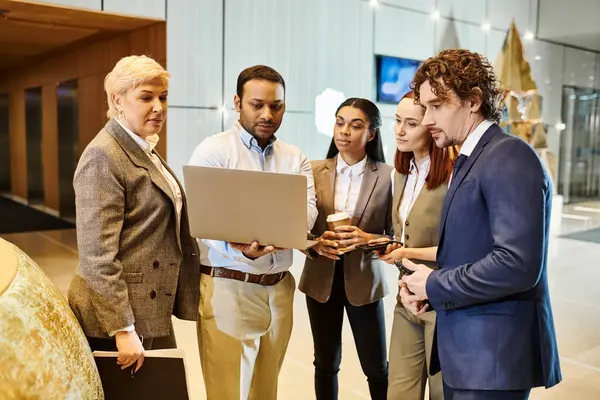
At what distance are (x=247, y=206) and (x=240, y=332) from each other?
0.56 m

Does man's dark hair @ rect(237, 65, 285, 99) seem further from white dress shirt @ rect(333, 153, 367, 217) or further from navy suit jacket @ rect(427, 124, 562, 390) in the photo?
navy suit jacket @ rect(427, 124, 562, 390)

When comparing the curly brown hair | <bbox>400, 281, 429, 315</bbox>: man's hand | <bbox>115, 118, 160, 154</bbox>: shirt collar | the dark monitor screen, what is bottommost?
<bbox>400, 281, 429, 315</bbox>: man's hand

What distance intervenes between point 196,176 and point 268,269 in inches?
20.7

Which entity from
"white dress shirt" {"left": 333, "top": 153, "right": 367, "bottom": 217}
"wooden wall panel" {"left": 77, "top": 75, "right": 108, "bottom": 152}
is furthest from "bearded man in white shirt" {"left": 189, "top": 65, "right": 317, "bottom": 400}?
"wooden wall panel" {"left": 77, "top": 75, "right": 108, "bottom": 152}

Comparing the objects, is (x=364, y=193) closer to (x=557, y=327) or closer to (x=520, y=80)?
(x=557, y=327)

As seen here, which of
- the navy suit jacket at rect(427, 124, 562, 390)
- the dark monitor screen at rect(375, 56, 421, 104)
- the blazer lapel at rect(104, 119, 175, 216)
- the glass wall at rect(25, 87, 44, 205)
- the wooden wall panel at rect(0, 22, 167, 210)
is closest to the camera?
the navy suit jacket at rect(427, 124, 562, 390)

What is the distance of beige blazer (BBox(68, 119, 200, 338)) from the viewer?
5.77ft

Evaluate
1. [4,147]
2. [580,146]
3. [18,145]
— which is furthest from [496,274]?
[4,147]

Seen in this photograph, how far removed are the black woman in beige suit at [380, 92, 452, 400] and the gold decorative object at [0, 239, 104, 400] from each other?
1386 millimetres

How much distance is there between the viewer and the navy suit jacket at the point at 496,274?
143 centimetres

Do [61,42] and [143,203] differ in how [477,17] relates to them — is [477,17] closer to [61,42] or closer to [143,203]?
[61,42]

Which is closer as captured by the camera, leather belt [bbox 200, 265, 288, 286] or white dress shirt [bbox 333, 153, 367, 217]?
leather belt [bbox 200, 265, 288, 286]

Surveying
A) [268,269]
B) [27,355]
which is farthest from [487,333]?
[27,355]

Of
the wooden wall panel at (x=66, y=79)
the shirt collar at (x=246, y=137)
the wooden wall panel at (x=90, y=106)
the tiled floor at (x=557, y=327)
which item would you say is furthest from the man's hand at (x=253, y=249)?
the wooden wall panel at (x=90, y=106)
